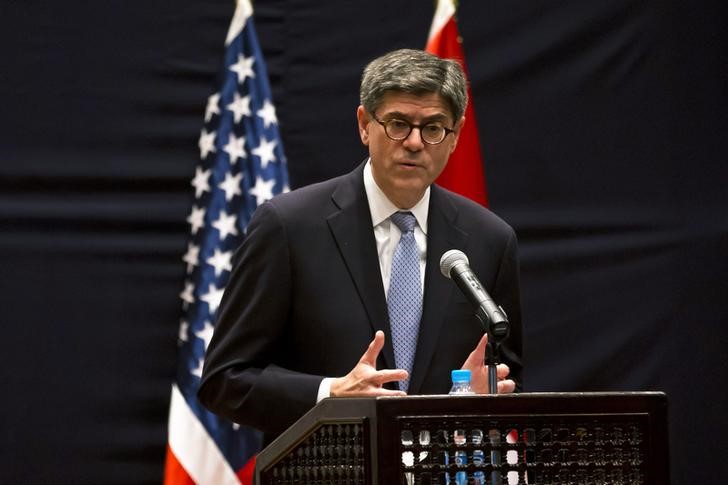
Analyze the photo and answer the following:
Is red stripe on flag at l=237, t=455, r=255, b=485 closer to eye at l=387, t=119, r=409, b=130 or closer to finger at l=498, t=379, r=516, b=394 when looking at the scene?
eye at l=387, t=119, r=409, b=130

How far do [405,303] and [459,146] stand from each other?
6.10 feet

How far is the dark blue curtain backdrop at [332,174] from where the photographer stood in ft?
12.9

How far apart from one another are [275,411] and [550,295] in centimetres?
228

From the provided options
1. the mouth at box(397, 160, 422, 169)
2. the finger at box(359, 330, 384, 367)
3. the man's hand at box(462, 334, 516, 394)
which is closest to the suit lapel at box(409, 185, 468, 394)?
the mouth at box(397, 160, 422, 169)

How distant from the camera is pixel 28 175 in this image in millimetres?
3967

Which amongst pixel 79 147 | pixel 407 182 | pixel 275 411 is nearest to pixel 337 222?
pixel 407 182

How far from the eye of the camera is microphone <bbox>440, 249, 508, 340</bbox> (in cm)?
179

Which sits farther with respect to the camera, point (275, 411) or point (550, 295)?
point (550, 295)

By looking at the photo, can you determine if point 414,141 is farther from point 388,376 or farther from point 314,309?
point 388,376

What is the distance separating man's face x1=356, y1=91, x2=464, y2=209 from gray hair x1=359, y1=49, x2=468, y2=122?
0.05 feet

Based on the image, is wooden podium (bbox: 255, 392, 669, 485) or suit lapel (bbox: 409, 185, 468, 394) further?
suit lapel (bbox: 409, 185, 468, 394)

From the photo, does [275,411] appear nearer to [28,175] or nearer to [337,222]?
[337,222]

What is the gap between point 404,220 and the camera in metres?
2.58

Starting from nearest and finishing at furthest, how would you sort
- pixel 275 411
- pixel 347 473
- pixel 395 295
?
pixel 347 473
pixel 275 411
pixel 395 295
